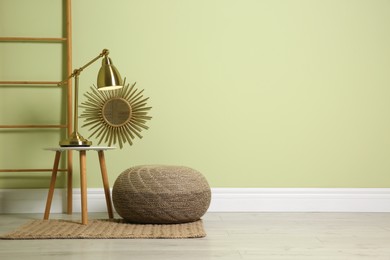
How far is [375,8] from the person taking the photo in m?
4.60

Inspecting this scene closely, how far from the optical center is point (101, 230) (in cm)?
335

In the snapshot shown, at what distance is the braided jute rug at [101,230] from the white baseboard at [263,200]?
0.65m

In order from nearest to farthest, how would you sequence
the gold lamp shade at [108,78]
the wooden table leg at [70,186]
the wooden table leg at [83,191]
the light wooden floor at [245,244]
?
the light wooden floor at [245,244], the wooden table leg at [83,191], the gold lamp shade at [108,78], the wooden table leg at [70,186]

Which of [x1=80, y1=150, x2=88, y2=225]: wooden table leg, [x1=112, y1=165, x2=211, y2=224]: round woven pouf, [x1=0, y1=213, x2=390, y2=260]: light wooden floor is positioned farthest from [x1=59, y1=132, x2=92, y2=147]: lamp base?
[x1=0, y1=213, x2=390, y2=260]: light wooden floor

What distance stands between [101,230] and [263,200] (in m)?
1.56

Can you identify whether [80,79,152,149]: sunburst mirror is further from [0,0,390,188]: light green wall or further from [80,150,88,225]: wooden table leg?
[80,150,88,225]: wooden table leg

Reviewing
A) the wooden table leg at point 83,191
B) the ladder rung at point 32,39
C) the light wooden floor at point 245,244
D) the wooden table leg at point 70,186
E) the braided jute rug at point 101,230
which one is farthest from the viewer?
the ladder rung at point 32,39

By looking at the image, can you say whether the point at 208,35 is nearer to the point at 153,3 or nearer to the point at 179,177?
the point at 153,3

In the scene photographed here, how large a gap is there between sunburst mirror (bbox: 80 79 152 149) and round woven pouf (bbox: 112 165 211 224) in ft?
2.35

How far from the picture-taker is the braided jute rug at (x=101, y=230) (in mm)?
3150

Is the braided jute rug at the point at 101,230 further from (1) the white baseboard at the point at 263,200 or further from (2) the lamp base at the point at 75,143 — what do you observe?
(1) the white baseboard at the point at 263,200

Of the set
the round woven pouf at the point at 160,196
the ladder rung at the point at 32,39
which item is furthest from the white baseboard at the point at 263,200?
the ladder rung at the point at 32,39

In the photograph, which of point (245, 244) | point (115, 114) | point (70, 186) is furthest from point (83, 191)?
point (245, 244)

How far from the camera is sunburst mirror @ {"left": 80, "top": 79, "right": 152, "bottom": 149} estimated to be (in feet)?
14.4
